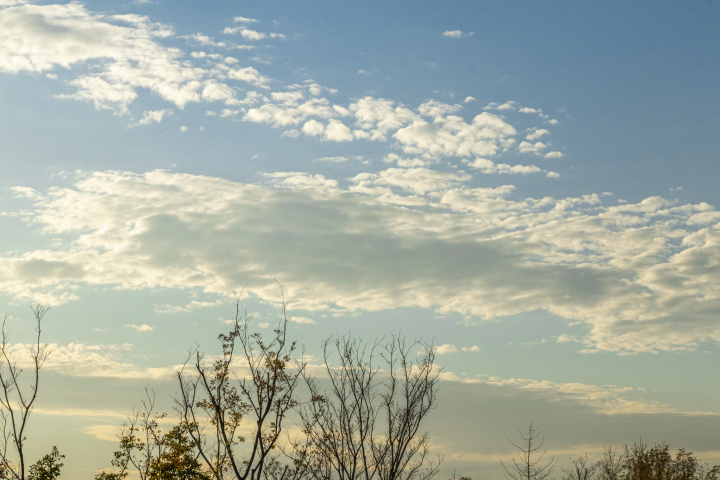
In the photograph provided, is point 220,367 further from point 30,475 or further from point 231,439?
point 30,475

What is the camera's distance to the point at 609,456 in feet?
95.3

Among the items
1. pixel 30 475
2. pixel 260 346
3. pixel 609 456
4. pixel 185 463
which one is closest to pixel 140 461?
pixel 30 475

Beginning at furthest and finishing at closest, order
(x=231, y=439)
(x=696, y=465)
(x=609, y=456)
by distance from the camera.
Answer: (x=696, y=465), (x=609, y=456), (x=231, y=439)

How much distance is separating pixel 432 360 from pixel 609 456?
1797 cm

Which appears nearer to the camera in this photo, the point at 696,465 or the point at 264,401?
the point at 264,401

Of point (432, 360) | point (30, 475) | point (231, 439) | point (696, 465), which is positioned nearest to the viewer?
point (231, 439)

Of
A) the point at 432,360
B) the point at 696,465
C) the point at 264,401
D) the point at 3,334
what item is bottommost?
the point at 696,465

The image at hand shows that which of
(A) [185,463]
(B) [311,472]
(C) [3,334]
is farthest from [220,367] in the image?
(A) [185,463]

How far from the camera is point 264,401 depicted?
1529 centimetres

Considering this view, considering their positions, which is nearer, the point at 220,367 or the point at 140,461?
the point at 220,367

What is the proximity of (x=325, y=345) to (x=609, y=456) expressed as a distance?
19592mm

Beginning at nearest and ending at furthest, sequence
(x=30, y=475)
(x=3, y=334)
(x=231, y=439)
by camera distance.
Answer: (x=231, y=439), (x=3, y=334), (x=30, y=475)

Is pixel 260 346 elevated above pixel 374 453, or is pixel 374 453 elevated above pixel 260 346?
pixel 260 346

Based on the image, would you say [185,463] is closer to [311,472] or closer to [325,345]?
[311,472]
